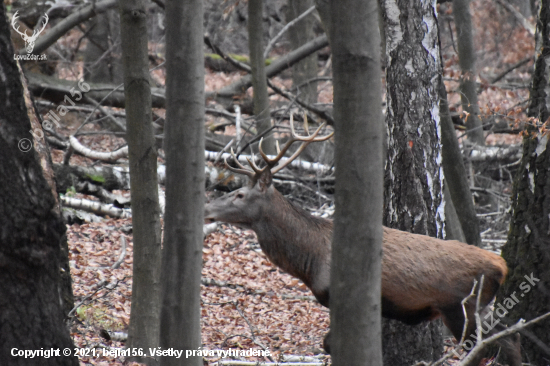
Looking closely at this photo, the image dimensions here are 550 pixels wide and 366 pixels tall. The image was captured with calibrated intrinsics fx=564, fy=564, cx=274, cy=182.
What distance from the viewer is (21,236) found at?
294 cm

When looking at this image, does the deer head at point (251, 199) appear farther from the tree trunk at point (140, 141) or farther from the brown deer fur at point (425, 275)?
the tree trunk at point (140, 141)

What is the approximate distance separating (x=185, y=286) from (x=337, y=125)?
1.26m

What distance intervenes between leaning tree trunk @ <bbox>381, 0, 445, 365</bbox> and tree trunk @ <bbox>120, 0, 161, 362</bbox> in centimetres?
225

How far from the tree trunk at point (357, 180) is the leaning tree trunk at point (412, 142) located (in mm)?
2731

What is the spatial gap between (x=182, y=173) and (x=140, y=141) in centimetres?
134

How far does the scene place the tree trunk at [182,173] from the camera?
3064 millimetres

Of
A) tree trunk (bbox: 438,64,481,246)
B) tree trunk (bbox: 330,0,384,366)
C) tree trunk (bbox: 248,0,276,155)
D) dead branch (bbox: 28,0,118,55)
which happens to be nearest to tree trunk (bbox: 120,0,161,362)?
tree trunk (bbox: 330,0,384,366)

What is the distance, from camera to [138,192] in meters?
4.32

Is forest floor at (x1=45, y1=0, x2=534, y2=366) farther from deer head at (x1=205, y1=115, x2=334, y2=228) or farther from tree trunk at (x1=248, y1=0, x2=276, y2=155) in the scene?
tree trunk at (x1=248, y1=0, x2=276, y2=155)

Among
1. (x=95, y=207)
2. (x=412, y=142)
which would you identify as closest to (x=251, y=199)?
(x=412, y=142)

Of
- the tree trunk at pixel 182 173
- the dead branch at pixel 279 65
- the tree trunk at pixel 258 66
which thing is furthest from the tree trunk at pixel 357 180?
the dead branch at pixel 279 65

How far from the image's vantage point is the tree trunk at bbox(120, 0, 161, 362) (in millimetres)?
4266

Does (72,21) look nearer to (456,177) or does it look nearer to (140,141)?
(140,141)

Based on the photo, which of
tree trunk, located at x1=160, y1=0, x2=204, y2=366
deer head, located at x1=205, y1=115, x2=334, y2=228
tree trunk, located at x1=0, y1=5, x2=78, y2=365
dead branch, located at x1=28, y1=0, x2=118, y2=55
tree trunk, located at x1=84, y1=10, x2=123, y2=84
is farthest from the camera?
tree trunk, located at x1=84, y1=10, x2=123, y2=84
